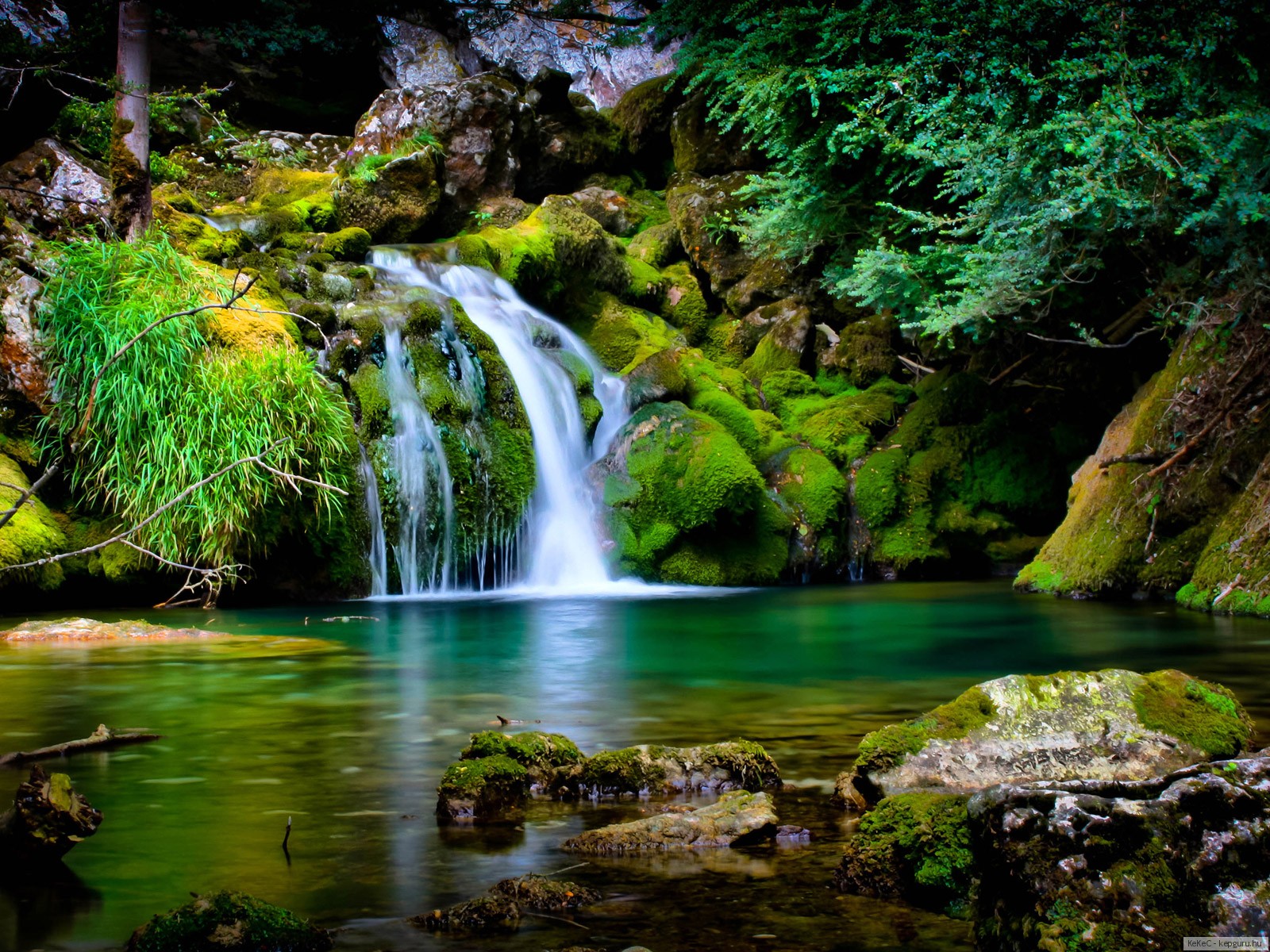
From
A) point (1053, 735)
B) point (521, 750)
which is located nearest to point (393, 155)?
point (521, 750)

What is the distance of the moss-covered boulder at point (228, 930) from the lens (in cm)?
244

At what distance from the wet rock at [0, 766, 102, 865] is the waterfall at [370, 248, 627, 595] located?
9010 mm

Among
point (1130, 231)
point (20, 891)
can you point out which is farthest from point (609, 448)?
point (20, 891)

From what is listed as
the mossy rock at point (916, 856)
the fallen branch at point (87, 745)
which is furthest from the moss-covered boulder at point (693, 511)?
the mossy rock at point (916, 856)

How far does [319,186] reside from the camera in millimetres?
16875

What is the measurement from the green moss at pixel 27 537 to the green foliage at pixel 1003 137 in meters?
8.32

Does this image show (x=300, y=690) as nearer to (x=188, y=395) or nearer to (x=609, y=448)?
(x=188, y=395)

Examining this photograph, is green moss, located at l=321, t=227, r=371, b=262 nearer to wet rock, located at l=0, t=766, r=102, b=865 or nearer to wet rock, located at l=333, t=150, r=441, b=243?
wet rock, located at l=333, t=150, r=441, b=243

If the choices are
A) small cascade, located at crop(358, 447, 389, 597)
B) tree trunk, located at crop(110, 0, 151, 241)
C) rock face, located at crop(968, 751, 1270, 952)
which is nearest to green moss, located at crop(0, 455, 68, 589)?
small cascade, located at crop(358, 447, 389, 597)

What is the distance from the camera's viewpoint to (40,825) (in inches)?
123

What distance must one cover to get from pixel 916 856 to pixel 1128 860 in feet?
2.45

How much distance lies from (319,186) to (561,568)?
761 centimetres

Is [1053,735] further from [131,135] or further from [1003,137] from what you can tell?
[131,135]

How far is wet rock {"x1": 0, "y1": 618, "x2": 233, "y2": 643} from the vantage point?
27.6 feet
